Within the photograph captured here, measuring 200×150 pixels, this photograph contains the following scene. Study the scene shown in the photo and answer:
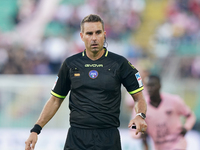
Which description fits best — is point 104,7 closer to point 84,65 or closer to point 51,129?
point 51,129

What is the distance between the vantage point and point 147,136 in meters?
6.68

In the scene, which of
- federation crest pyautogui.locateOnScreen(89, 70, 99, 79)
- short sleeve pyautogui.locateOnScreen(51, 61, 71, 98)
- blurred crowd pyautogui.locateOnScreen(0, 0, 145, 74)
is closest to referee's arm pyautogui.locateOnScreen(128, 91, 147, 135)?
federation crest pyautogui.locateOnScreen(89, 70, 99, 79)

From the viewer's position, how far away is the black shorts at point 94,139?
11.7ft

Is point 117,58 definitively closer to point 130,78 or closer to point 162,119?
point 130,78

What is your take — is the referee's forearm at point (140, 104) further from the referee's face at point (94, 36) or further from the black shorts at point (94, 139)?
the referee's face at point (94, 36)

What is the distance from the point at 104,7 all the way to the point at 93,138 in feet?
33.3

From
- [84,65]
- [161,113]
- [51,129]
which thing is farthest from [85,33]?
[51,129]

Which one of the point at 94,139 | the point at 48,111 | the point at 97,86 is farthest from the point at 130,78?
the point at 48,111

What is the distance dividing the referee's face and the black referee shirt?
0.47 ft

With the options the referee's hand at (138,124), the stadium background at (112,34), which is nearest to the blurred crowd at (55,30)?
the stadium background at (112,34)

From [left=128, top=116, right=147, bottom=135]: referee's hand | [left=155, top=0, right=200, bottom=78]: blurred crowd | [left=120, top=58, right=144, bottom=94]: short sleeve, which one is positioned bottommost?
[left=128, top=116, right=147, bottom=135]: referee's hand

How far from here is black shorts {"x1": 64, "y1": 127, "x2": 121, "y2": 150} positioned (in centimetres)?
358

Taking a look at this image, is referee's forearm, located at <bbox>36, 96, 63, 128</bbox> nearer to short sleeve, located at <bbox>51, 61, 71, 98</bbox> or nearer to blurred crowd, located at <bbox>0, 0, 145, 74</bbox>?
short sleeve, located at <bbox>51, 61, 71, 98</bbox>

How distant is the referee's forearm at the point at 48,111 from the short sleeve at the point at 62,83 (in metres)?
0.07
